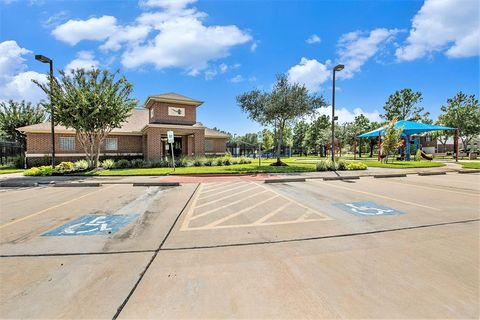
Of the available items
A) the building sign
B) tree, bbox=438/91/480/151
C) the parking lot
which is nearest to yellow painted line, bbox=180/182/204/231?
the parking lot

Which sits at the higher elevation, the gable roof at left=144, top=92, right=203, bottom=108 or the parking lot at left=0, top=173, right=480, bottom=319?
the gable roof at left=144, top=92, right=203, bottom=108

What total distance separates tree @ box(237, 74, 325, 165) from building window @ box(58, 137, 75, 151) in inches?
643

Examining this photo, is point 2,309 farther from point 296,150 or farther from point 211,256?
point 296,150

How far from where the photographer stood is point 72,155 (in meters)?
22.7

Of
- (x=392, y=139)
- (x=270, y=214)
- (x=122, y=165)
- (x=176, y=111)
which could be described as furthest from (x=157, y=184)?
(x=392, y=139)

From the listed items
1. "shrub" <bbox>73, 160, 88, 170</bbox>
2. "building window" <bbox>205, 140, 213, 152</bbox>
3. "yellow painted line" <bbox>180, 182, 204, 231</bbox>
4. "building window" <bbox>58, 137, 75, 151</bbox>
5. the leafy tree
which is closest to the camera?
"yellow painted line" <bbox>180, 182, 204, 231</bbox>

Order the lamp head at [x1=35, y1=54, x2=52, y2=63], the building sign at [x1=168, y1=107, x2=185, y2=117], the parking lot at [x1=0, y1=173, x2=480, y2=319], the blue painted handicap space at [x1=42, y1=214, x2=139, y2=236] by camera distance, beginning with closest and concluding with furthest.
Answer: the parking lot at [x1=0, y1=173, x2=480, y2=319] → the blue painted handicap space at [x1=42, y1=214, x2=139, y2=236] → the lamp head at [x1=35, y1=54, x2=52, y2=63] → the building sign at [x1=168, y1=107, x2=185, y2=117]

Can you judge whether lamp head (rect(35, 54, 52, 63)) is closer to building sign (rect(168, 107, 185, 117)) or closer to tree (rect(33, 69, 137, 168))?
tree (rect(33, 69, 137, 168))

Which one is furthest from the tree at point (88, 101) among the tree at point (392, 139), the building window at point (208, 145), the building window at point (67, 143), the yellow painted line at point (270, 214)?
the tree at point (392, 139)

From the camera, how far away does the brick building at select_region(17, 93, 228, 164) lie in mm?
21578

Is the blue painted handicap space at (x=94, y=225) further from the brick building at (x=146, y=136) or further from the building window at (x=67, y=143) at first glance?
the building window at (x=67, y=143)

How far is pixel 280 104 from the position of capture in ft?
62.5

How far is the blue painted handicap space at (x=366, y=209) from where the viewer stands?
6.42m

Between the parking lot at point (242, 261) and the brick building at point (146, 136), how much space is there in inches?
608
